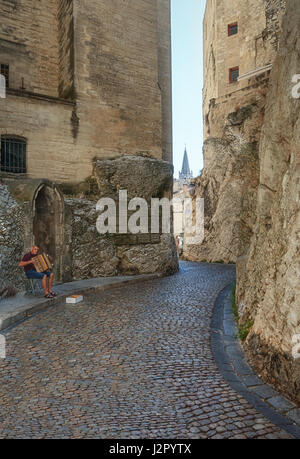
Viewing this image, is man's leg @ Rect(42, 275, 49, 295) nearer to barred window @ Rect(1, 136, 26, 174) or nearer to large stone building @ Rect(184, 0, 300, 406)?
large stone building @ Rect(184, 0, 300, 406)

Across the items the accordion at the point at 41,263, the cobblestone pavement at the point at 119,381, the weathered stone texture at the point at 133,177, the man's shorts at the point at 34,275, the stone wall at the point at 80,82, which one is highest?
the stone wall at the point at 80,82

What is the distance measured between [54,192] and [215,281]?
6.23 metres

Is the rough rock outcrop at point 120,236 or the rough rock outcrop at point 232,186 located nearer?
the rough rock outcrop at point 120,236

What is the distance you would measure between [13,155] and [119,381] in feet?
33.5

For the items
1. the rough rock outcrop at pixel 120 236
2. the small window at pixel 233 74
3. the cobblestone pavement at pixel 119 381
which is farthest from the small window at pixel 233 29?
the cobblestone pavement at pixel 119 381

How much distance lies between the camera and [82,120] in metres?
14.2

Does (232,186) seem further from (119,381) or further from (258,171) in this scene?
(119,381)

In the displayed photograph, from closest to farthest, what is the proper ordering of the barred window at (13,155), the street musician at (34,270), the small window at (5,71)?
the street musician at (34,270)
the barred window at (13,155)
the small window at (5,71)

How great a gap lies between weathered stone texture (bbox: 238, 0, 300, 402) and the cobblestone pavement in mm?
632

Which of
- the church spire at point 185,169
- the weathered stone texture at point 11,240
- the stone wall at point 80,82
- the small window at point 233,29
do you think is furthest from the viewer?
the church spire at point 185,169

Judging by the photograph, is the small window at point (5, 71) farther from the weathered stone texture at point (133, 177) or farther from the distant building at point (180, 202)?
the distant building at point (180, 202)

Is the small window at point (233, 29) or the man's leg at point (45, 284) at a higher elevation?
the small window at point (233, 29)

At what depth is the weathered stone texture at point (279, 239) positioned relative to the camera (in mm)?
4176

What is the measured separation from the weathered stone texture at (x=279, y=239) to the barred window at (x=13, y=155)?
30.0 ft
